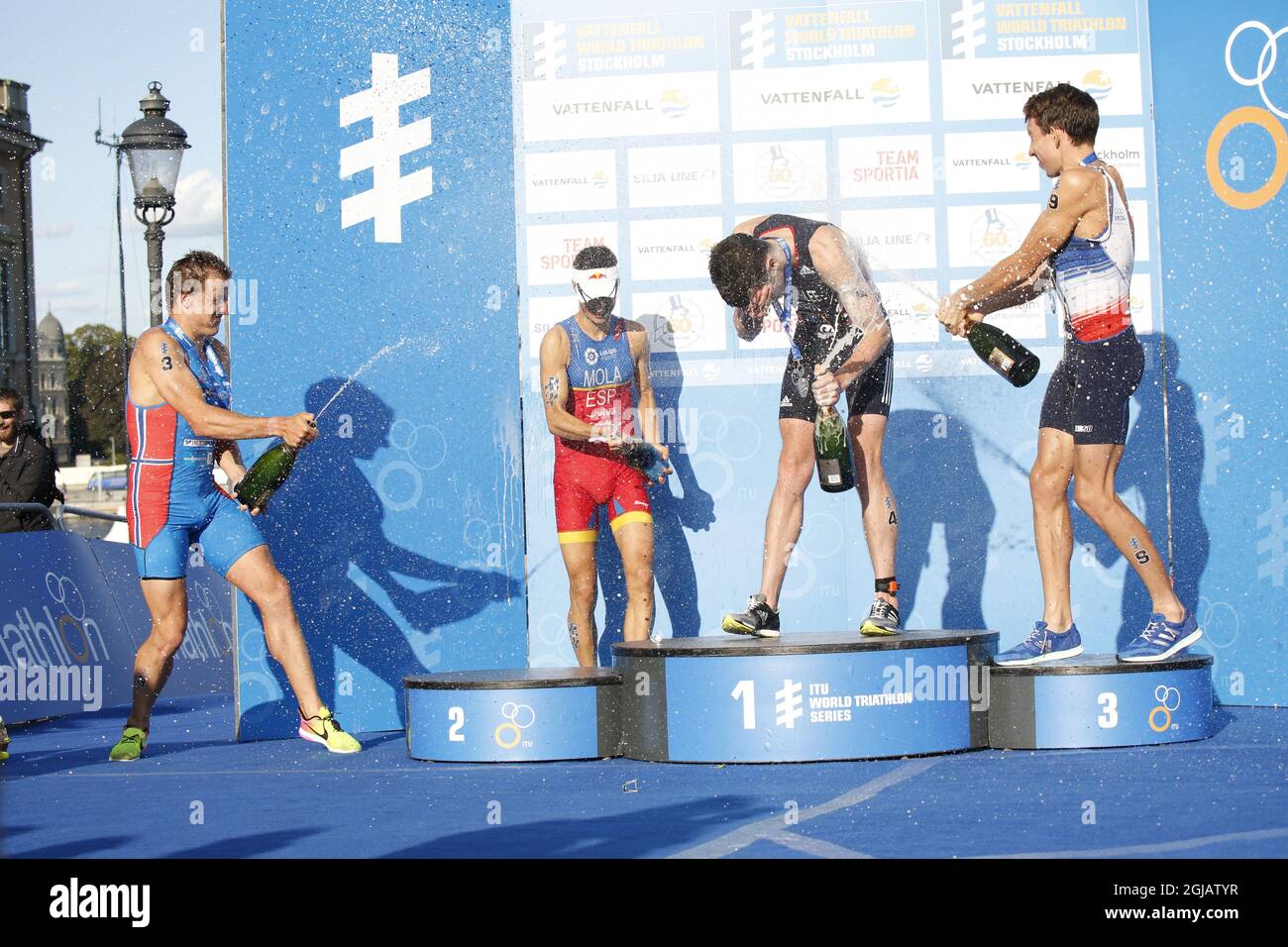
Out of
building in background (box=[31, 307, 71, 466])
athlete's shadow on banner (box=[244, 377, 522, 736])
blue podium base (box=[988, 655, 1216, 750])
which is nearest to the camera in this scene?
blue podium base (box=[988, 655, 1216, 750])

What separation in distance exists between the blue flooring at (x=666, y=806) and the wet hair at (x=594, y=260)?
8.24 feet

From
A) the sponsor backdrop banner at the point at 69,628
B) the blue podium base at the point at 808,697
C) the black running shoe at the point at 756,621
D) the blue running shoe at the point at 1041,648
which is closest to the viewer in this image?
the blue podium base at the point at 808,697

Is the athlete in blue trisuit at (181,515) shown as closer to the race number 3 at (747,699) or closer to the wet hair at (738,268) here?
the race number 3 at (747,699)

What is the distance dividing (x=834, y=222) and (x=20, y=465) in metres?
5.86

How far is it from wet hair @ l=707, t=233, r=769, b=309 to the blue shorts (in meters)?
2.44

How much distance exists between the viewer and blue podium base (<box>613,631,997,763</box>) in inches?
259

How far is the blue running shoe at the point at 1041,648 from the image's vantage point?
7184mm

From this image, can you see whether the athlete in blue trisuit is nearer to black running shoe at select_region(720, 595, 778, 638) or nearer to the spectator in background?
black running shoe at select_region(720, 595, 778, 638)
